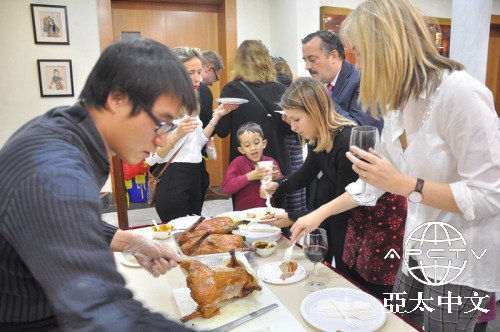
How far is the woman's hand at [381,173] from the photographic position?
3.98 ft

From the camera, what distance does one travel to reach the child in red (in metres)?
2.58

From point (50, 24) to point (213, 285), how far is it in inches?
157

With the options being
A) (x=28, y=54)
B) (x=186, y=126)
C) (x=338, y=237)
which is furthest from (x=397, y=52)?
(x=28, y=54)

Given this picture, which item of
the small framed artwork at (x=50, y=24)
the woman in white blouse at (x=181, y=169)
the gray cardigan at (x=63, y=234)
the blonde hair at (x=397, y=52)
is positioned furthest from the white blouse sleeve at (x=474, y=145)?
the small framed artwork at (x=50, y=24)

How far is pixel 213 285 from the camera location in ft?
3.80

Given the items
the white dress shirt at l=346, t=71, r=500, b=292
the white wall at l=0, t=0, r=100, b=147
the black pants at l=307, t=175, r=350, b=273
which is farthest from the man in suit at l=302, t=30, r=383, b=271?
the white wall at l=0, t=0, r=100, b=147

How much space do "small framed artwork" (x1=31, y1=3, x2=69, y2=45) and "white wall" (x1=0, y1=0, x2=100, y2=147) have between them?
0.05 meters

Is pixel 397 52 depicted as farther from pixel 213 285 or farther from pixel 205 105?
pixel 205 105

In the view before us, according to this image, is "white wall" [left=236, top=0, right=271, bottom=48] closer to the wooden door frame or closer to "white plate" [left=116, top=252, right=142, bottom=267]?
the wooden door frame

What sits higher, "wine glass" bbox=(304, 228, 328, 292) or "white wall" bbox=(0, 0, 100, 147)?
"white wall" bbox=(0, 0, 100, 147)

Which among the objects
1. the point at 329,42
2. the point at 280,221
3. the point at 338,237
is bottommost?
Answer: the point at 338,237

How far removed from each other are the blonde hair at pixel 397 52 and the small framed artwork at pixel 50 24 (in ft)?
12.6

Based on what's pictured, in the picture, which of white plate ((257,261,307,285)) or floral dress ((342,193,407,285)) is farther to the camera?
floral dress ((342,193,407,285))

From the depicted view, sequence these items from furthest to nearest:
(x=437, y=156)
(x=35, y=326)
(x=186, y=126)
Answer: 1. (x=186, y=126)
2. (x=437, y=156)
3. (x=35, y=326)
